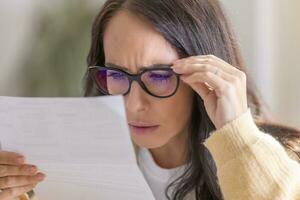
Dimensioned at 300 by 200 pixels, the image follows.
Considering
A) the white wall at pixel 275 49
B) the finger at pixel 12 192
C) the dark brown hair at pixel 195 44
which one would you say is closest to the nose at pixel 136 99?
the dark brown hair at pixel 195 44

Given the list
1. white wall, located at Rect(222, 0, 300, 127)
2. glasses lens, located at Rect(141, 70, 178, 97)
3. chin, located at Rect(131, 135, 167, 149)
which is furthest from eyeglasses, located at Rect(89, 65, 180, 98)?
white wall, located at Rect(222, 0, 300, 127)

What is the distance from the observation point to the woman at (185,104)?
0.79 m

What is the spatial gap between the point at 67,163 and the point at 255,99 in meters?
0.52

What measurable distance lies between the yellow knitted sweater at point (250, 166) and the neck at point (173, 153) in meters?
0.24

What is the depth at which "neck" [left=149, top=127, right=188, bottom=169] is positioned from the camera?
1.05 meters

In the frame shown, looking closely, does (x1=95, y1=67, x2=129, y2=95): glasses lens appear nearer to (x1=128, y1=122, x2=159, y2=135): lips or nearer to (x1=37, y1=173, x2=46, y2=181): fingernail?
(x1=128, y1=122, x2=159, y2=135): lips

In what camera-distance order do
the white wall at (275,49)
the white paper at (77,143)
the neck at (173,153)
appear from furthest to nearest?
the white wall at (275,49) → the neck at (173,153) → the white paper at (77,143)

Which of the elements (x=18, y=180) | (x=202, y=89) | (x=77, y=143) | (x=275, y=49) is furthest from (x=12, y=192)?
(x=275, y=49)

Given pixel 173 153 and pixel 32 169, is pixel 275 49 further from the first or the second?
pixel 32 169

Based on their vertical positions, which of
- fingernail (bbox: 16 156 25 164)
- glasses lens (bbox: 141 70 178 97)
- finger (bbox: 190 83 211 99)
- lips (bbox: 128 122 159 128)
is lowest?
fingernail (bbox: 16 156 25 164)

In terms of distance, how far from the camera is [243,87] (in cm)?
→ 82

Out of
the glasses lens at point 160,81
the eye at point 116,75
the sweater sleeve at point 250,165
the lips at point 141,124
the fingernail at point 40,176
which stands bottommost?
the sweater sleeve at point 250,165

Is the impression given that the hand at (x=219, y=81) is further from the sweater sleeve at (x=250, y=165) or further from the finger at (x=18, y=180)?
the finger at (x=18, y=180)

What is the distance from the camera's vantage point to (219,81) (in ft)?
2.62
